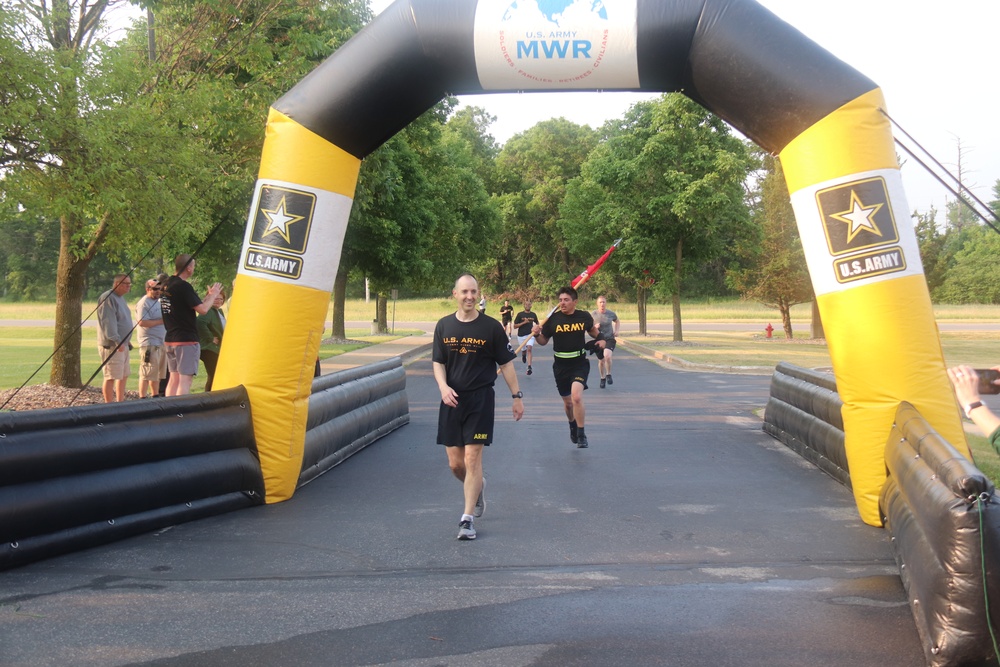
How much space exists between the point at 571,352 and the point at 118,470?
5982 mm

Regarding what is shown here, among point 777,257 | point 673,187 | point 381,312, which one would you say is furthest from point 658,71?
point 381,312

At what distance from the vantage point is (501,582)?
19.3ft

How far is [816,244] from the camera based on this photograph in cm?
779

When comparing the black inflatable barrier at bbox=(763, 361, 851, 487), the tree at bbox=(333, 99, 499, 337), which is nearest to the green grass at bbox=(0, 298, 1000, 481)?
the black inflatable barrier at bbox=(763, 361, 851, 487)

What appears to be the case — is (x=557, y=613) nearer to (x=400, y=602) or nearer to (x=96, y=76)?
(x=400, y=602)

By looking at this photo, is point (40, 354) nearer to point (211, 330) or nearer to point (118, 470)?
point (211, 330)

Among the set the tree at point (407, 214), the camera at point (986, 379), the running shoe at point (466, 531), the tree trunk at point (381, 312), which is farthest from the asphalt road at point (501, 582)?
the tree trunk at point (381, 312)

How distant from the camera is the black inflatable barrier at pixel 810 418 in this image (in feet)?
30.2

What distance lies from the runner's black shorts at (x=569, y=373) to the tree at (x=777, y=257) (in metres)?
27.3

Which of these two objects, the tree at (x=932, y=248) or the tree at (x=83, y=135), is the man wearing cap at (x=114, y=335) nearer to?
the tree at (x=83, y=135)

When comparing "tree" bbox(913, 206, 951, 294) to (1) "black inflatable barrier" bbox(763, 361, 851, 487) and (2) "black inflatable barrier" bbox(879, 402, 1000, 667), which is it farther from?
(2) "black inflatable barrier" bbox(879, 402, 1000, 667)

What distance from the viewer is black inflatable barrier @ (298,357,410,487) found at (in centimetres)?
958

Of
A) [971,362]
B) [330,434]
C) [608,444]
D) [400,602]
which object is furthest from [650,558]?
[971,362]

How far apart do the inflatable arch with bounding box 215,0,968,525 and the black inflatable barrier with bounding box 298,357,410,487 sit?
980 mm
